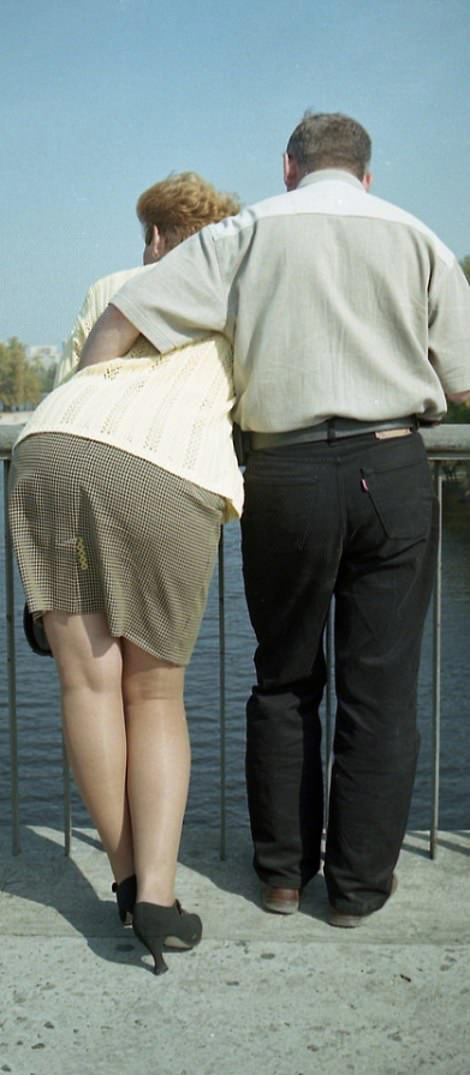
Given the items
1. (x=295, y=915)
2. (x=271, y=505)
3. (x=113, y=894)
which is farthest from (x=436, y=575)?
(x=113, y=894)

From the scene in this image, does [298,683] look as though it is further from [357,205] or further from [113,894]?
[357,205]

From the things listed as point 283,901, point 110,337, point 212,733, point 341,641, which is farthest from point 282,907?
point 212,733

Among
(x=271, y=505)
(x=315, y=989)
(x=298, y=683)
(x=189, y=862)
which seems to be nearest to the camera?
(x=315, y=989)

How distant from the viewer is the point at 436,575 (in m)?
2.98

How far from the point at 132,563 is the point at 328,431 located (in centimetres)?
52

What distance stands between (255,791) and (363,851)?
11.5 inches

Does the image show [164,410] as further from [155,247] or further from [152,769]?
[152,769]

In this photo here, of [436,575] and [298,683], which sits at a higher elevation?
[436,575]

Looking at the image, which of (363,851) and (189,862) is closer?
(363,851)

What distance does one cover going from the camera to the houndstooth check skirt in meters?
2.47

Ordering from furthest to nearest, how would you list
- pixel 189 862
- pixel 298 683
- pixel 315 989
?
pixel 189 862, pixel 298 683, pixel 315 989

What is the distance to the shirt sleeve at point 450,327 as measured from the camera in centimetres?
267

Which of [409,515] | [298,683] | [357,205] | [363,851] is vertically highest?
[357,205]

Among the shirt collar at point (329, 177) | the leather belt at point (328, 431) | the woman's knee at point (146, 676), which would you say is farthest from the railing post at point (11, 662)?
the shirt collar at point (329, 177)
